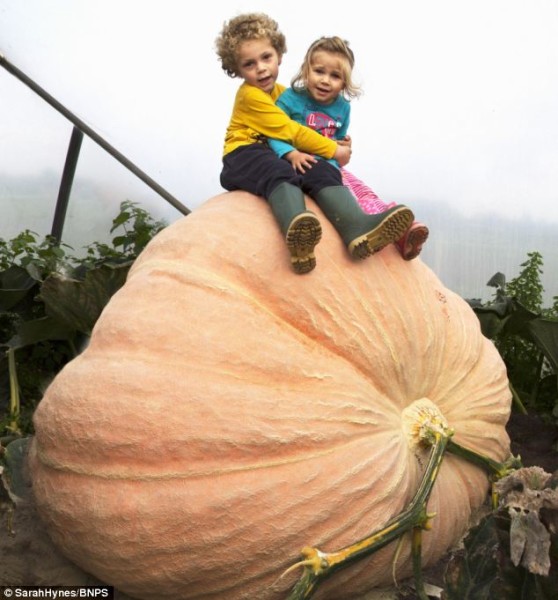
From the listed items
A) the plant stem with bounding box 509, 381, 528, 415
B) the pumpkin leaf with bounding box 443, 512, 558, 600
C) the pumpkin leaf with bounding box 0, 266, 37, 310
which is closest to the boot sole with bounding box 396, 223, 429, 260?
the pumpkin leaf with bounding box 443, 512, 558, 600

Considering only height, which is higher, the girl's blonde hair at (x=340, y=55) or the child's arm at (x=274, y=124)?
the girl's blonde hair at (x=340, y=55)

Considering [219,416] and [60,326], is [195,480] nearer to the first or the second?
[219,416]

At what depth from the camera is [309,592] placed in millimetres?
1583

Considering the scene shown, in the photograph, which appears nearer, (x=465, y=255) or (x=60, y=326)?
(x=60, y=326)

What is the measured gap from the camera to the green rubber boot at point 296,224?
5.77 ft

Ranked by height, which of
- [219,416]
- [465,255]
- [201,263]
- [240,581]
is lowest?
[240,581]

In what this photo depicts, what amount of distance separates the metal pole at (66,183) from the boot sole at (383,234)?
2722 millimetres

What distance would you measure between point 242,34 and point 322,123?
1.05 feet

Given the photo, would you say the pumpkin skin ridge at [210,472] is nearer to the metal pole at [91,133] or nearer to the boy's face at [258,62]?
the boy's face at [258,62]

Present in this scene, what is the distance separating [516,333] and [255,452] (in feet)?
5.65

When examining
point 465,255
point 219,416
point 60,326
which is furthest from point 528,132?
point 219,416

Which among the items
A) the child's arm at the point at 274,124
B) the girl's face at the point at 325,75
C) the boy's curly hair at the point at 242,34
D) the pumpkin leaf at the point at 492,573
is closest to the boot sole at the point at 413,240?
the child's arm at the point at 274,124

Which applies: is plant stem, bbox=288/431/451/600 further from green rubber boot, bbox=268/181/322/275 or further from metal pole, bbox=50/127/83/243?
metal pole, bbox=50/127/83/243

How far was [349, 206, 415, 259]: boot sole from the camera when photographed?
182cm
